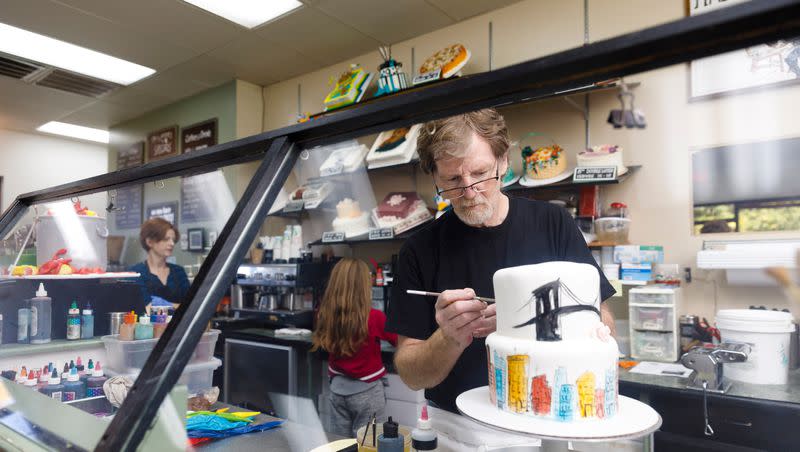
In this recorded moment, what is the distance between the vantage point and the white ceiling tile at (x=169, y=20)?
143 inches

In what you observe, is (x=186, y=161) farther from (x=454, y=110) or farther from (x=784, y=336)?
(x=784, y=336)

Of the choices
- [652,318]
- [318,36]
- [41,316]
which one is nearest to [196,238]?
[41,316]

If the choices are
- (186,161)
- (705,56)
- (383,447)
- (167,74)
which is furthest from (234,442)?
(167,74)

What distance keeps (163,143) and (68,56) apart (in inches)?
55.8

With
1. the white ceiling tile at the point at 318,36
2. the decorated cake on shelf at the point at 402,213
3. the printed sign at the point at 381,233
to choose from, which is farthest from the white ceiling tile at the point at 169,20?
the printed sign at the point at 381,233

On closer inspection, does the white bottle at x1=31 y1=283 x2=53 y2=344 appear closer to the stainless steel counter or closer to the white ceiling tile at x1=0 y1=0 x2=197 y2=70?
the stainless steel counter

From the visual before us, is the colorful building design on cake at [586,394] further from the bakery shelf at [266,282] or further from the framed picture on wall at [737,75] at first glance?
the bakery shelf at [266,282]

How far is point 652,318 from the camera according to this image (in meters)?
2.68

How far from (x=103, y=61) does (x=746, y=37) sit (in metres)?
5.25

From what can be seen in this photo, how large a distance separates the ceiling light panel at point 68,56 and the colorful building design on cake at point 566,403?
4.88 metres

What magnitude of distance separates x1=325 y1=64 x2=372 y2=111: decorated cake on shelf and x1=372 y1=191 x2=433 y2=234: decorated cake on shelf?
85 cm

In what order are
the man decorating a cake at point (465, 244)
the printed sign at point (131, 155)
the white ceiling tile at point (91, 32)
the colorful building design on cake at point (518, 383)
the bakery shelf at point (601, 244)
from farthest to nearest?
the printed sign at point (131, 155)
the white ceiling tile at point (91, 32)
the bakery shelf at point (601, 244)
the man decorating a cake at point (465, 244)
the colorful building design on cake at point (518, 383)

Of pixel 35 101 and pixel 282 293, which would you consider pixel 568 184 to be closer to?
pixel 282 293

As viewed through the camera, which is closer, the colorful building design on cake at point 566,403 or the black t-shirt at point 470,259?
the colorful building design on cake at point 566,403
